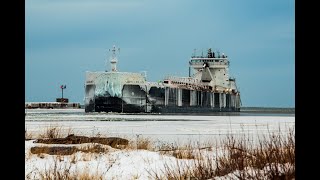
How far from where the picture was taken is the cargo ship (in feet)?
215

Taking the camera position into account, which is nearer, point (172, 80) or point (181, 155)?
point (181, 155)

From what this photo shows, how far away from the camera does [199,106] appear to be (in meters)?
80.8

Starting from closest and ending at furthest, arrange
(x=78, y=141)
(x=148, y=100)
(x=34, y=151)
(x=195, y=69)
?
(x=34, y=151)
(x=78, y=141)
(x=148, y=100)
(x=195, y=69)

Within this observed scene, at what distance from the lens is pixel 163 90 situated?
233 feet

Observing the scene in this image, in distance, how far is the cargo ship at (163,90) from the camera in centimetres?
6562
